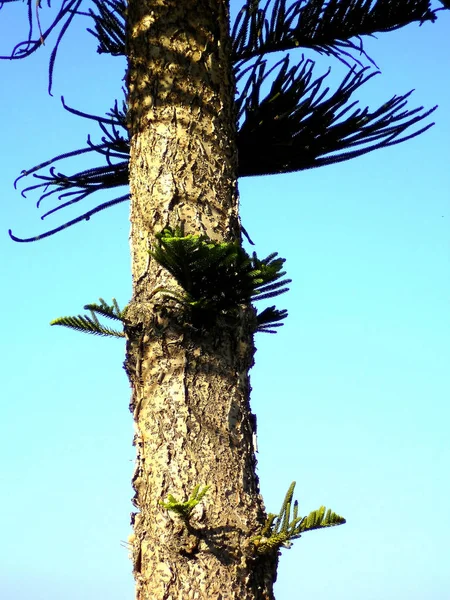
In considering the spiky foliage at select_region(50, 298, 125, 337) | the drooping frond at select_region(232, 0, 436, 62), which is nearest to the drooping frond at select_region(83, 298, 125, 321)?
the spiky foliage at select_region(50, 298, 125, 337)

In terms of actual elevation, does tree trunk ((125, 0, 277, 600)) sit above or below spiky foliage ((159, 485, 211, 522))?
above

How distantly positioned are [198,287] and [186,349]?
7.9 inches

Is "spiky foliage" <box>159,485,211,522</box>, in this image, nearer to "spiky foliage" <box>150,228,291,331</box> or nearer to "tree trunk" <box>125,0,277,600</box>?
"tree trunk" <box>125,0,277,600</box>

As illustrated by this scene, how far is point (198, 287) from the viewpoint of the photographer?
2508 mm

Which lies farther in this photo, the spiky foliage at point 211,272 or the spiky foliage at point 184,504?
the spiky foliage at point 211,272

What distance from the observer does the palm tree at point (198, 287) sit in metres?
2.31

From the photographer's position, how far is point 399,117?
3.52 m

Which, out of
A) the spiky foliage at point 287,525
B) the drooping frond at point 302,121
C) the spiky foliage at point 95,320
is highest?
the drooping frond at point 302,121

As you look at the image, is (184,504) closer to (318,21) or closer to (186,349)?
(186,349)

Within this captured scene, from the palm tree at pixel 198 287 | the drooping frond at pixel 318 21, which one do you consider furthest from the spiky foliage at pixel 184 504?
the drooping frond at pixel 318 21

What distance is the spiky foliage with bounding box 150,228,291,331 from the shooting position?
2.27 m

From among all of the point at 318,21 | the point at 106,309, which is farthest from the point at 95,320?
the point at 318,21

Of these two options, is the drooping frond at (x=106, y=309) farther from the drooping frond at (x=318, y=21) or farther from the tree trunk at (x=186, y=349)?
the drooping frond at (x=318, y=21)

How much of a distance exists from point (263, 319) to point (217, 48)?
3.45 ft
